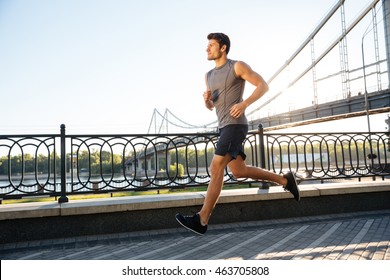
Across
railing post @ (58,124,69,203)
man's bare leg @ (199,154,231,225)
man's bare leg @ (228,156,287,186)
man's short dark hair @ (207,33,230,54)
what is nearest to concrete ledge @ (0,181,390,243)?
railing post @ (58,124,69,203)

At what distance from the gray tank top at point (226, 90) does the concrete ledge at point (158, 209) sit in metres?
1.06

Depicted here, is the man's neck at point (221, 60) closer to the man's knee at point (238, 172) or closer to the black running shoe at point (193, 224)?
the man's knee at point (238, 172)

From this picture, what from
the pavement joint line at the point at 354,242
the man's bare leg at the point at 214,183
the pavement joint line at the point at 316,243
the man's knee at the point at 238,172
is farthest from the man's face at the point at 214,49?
the pavement joint line at the point at 354,242

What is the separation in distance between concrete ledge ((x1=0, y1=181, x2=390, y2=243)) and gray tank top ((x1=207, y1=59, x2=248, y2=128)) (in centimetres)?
106

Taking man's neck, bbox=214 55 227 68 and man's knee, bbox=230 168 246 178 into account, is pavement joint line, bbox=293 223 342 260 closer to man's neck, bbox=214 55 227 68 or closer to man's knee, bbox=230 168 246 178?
man's knee, bbox=230 168 246 178

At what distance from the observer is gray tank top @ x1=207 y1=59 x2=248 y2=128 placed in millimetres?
2542

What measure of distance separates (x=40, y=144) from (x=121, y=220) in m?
1.33

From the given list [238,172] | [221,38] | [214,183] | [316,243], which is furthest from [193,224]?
[221,38]

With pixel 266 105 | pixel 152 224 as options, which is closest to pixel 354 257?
pixel 152 224

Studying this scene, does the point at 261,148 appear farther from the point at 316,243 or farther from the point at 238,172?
the point at 316,243

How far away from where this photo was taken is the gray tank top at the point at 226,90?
2.54 meters

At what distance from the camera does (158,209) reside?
3301 millimetres

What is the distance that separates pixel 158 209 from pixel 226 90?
5.15ft

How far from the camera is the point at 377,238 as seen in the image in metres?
2.73
